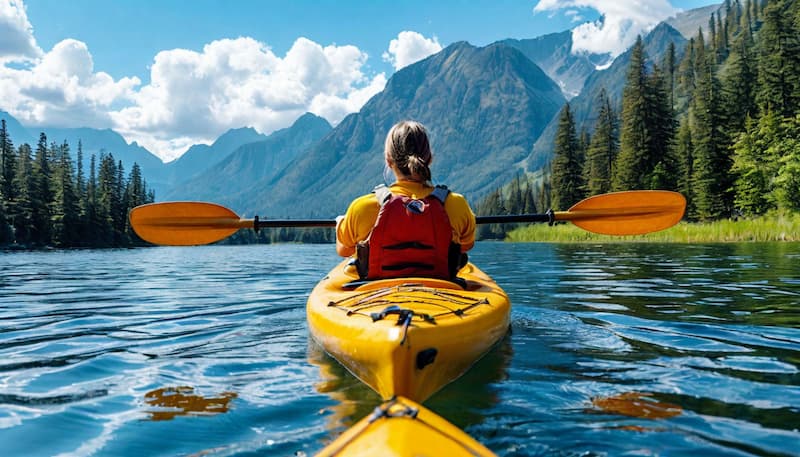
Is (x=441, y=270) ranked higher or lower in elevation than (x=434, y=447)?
higher

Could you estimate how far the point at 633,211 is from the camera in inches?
290

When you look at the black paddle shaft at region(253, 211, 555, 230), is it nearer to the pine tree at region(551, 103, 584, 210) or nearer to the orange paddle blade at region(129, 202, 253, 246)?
the orange paddle blade at region(129, 202, 253, 246)

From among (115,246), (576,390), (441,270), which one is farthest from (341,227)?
(115,246)

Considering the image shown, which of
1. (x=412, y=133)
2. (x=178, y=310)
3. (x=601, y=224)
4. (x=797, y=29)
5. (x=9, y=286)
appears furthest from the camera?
(x=797, y=29)

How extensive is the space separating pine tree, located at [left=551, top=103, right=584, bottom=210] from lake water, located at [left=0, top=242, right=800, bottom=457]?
52.3 metres

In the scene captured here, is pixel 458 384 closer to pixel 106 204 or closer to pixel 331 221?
pixel 331 221

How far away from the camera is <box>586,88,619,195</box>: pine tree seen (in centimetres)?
5422

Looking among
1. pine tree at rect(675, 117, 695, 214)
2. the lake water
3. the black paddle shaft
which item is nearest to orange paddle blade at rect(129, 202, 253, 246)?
the black paddle shaft

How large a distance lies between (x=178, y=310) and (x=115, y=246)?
62.1 metres

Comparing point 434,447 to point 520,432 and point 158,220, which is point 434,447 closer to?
point 520,432

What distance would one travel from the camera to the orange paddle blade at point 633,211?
7.29 meters

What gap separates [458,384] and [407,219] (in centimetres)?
138

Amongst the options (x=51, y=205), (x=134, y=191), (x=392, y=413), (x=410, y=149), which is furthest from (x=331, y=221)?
(x=134, y=191)

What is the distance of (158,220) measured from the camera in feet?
24.8
